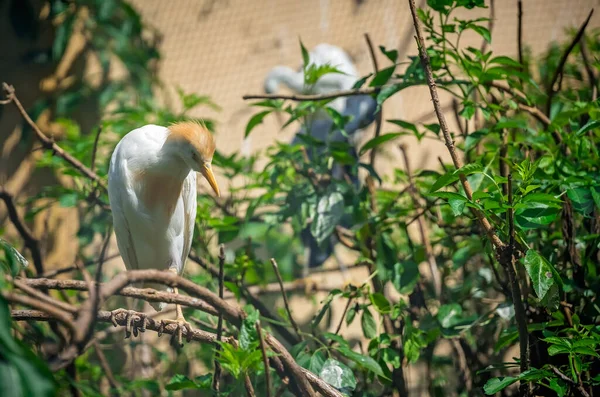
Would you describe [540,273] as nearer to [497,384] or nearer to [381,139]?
[497,384]

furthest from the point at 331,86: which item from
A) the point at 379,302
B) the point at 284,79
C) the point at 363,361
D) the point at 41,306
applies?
the point at 41,306

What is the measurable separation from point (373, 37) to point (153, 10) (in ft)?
3.36

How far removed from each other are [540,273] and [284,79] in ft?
5.97

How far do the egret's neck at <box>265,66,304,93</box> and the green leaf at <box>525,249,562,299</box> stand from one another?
1.73m

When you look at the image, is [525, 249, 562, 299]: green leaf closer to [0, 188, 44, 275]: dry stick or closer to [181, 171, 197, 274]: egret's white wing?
[181, 171, 197, 274]: egret's white wing

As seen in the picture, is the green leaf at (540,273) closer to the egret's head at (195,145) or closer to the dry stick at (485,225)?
the dry stick at (485,225)

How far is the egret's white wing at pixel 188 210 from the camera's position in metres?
1.72

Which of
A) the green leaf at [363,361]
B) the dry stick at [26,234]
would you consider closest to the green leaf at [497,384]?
the green leaf at [363,361]

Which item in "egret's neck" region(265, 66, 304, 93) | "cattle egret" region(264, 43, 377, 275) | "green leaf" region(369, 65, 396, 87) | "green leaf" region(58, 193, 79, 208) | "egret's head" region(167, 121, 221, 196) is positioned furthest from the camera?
"egret's neck" region(265, 66, 304, 93)

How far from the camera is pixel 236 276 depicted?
1764mm

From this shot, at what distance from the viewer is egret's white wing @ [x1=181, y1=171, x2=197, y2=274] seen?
5.65 ft

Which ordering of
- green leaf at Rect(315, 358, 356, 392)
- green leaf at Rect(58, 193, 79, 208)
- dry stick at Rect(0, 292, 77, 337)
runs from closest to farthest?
dry stick at Rect(0, 292, 77, 337) < green leaf at Rect(315, 358, 356, 392) < green leaf at Rect(58, 193, 79, 208)

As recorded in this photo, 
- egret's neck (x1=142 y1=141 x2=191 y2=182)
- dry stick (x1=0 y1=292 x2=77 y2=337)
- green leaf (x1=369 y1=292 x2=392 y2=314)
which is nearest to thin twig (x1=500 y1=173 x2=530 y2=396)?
green leaf (x1=369 y1=292 x2=392 y2=314)

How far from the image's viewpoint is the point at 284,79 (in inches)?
106
